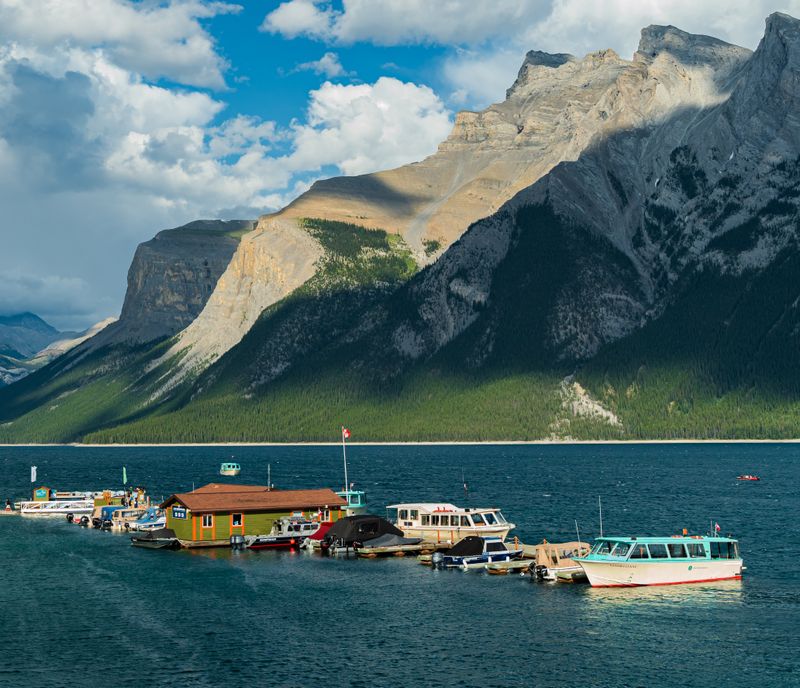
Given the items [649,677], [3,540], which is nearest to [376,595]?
[649,677]

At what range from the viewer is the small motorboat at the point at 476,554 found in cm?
10975

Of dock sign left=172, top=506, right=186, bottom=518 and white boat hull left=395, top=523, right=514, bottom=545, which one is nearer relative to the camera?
white boat hull left=395, top=523, right=514, bottom=545

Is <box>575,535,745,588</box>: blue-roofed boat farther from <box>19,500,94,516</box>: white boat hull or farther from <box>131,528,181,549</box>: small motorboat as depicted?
<box>19,500,94,516</box>: white boat hull

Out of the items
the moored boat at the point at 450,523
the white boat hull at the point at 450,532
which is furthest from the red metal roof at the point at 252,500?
the white boat hull at the point at 450,532

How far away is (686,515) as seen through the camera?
6024 inches

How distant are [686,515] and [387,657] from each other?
8943 centimetres

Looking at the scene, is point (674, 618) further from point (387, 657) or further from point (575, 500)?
point (575, 500)

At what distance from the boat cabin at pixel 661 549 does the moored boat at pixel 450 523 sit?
23.5 meters

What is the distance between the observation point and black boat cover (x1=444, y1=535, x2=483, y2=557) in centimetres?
11089

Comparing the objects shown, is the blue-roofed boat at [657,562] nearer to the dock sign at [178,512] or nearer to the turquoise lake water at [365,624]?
the turquoise lake water at [365,624]

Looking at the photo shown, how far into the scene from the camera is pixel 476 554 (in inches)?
4353

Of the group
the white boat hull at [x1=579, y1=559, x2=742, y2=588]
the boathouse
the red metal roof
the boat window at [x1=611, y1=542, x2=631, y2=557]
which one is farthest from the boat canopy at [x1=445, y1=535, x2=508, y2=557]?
the boathouse

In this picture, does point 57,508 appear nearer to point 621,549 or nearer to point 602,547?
point 602,547

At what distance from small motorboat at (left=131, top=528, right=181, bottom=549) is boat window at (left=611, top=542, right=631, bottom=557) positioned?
173 feet
